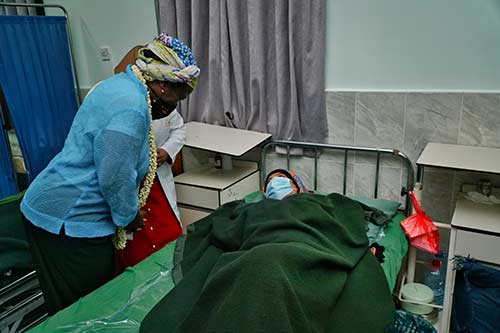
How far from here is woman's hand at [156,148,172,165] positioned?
2094 millimetres

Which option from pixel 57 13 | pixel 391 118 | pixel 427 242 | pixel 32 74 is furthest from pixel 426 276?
pixel 57 13

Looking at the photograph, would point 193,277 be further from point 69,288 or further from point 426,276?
point 426,276

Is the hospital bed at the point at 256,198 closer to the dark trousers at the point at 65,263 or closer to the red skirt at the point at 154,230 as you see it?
the dark trousers at the point at 65,263

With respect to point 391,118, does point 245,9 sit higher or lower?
higher

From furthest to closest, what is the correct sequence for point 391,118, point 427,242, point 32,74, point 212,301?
1. point 32,74
2. point 391,118
3. point 427,242
4. point 212,301

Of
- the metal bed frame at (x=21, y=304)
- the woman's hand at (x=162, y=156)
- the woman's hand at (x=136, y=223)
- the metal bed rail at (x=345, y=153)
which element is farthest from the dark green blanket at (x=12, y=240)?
the metal bed rail at (x=345, y=153)

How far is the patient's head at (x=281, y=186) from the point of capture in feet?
6.66

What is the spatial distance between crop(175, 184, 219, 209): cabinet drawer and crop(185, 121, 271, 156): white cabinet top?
251mm

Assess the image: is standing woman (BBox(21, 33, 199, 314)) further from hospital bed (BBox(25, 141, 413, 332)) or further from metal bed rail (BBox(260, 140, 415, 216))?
metal bed rail (BBox(260, 140, 415, 216))

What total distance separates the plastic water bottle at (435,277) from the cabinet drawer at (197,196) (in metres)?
1.22

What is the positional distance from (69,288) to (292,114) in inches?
57.2

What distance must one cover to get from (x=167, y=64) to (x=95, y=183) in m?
0.55

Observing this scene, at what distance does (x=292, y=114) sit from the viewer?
7.73 feet

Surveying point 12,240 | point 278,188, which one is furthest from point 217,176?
point 12,240
